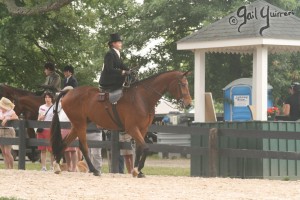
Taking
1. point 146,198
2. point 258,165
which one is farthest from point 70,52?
point 146,198

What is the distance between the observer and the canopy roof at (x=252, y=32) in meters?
22.3

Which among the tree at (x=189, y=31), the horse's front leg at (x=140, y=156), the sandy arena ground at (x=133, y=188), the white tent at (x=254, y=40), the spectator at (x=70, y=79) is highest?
the tree at (x=189, y=31)

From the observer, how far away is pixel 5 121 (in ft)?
71.8

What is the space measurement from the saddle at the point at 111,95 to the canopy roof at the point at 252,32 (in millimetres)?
4960

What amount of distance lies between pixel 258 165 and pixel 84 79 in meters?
17.8

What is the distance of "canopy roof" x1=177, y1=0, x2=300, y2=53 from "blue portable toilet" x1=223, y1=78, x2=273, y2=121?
906 mm

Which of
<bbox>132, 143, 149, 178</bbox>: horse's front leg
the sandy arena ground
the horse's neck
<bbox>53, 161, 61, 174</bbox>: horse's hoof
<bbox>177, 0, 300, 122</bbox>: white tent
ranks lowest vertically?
the sandy arena ground

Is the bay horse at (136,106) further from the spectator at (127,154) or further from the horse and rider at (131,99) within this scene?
the spectator at (127,154)

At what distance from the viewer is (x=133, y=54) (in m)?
39.2

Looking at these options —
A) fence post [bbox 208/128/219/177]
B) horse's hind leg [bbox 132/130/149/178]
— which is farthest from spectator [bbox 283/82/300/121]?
horse's hind leg [bbox 132/130/149/178]

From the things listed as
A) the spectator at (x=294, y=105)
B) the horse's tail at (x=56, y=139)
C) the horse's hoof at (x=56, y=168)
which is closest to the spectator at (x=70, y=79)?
the horse's tail at (x=56, y=139)

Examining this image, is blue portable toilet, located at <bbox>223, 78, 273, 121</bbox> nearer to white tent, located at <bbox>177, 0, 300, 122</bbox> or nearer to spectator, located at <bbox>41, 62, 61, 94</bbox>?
white tent, located at <bbox>177, 0, 300, 122</bbox>

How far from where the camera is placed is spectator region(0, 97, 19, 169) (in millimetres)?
21688

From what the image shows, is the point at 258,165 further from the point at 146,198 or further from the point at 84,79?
the point at 84,79
